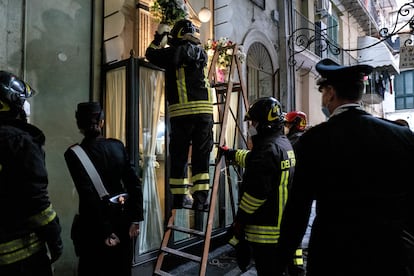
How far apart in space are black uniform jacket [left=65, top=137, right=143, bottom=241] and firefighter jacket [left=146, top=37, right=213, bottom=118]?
2.63 ft

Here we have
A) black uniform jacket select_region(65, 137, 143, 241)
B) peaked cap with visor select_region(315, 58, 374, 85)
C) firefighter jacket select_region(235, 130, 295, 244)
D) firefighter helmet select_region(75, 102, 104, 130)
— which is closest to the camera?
peaked cap with visor select_region(315, 58, 374, 85)

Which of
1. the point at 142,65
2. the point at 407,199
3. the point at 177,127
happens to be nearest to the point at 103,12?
the point at 142,65

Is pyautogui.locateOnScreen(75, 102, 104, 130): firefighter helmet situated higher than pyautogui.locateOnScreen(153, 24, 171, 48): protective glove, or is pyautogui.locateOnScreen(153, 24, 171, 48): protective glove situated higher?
pyautogui.locateOnScreen(153, 24, 171, 48): protective glove

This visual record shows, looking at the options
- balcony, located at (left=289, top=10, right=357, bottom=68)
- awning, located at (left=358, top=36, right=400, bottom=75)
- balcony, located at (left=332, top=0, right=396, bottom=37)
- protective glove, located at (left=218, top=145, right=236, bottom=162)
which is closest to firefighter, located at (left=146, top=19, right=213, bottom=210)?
protective glove, located at (left=218, top=145, right=236, bottom=162)

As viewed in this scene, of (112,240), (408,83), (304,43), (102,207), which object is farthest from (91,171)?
(408,83)

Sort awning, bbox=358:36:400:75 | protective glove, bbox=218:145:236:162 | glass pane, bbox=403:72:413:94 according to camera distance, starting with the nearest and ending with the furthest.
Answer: protective glove, bbox=218:145:236:162 < awning, bbox=358:36:400:75 < glass pane, bbox=403:72:413:94

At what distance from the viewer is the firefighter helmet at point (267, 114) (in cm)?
312

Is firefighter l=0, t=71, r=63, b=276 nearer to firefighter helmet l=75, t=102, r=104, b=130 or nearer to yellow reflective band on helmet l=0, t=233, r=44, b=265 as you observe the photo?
yellow reflective band on helmet l=0, t=233, r=44, b=265

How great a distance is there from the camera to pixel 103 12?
4.39 metres

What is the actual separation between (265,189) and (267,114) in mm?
764

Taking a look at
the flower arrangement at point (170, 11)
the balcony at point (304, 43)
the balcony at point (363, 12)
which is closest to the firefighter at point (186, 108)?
the flower arrangement at point (170, 11)

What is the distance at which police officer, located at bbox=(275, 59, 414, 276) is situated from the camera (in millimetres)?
1626

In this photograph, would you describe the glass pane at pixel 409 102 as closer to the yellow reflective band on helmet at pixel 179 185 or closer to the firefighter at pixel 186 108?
the firefighter at pixel 186 108

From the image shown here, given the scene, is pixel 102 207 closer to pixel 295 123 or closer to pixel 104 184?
pixel 104 184
